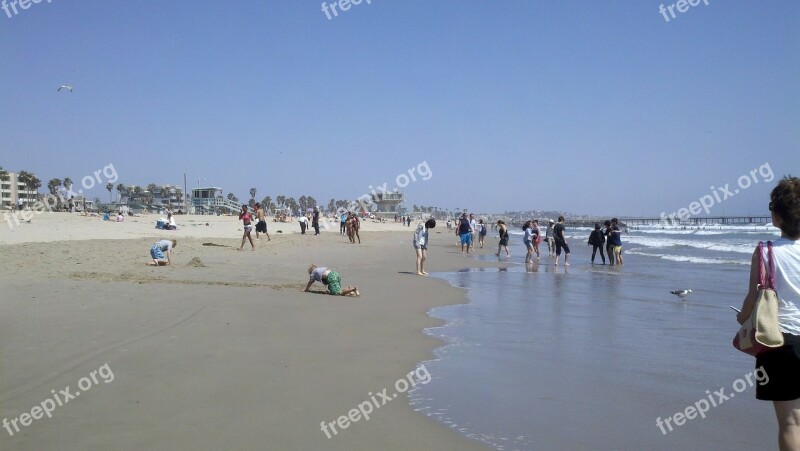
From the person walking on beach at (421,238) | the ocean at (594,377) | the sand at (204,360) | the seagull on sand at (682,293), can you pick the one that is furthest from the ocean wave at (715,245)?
the sand at (204,360)

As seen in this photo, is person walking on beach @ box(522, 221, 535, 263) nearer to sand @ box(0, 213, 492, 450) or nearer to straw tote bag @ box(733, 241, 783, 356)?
sand @ box(0, 213, 492, 450)

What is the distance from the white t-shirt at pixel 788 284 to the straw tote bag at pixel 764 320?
0.04 m

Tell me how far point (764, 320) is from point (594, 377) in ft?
7.93

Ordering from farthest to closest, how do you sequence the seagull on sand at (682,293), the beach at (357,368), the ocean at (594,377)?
the seagull on sand at (682,293) < the ocean at (594,377) < the beach at (357,368)

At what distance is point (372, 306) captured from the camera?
8.52 metres

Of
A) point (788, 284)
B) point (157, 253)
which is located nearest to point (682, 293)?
point (788, 284)

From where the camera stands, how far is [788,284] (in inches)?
111

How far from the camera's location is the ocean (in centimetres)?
371

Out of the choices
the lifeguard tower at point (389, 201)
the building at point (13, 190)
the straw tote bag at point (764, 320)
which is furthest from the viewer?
the lifeguard tower at point (389, 201)

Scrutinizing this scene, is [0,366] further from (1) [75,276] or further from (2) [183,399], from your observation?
(1) [75,276]

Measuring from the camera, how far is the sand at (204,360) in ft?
11.3

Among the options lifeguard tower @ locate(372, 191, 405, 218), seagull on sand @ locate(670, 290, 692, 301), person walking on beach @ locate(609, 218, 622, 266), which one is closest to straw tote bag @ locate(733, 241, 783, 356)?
seagull on sand @ locate(670, 290, 692, 301)

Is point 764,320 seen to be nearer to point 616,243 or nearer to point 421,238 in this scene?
point 421,238

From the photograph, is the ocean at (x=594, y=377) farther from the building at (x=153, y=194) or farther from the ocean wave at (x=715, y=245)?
the building at (x=153, y=194)
